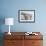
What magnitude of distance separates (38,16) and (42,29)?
0.47 m

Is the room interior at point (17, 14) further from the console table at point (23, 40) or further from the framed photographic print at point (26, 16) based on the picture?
the console table at point (23, 40)

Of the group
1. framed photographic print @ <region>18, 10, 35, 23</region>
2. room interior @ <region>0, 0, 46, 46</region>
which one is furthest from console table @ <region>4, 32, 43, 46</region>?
framed photographic print @ <region>18, 10, 35, 23</region>

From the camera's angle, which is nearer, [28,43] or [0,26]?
[28,43]

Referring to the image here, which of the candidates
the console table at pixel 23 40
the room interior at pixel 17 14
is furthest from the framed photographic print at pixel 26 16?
the console table at pixel 23 40

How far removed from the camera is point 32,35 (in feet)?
13.1

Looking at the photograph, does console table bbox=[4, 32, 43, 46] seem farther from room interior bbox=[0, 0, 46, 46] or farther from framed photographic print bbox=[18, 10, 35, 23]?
framed photographic print bbox=[18, 10, 35, 23]

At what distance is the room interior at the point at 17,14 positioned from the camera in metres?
4.52

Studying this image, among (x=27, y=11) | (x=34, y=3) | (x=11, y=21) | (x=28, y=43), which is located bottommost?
(x=28, y=43)

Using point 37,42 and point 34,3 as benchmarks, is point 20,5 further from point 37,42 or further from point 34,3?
point 37,42

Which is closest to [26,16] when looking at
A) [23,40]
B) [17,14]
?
[17,14]

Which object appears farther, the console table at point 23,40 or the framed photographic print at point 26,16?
the framed photographic print at point 26,16

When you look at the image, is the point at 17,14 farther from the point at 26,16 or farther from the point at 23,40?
the point at 23,40

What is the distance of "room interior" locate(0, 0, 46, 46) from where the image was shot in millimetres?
4519

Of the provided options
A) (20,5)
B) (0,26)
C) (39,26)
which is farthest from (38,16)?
(0,26)
